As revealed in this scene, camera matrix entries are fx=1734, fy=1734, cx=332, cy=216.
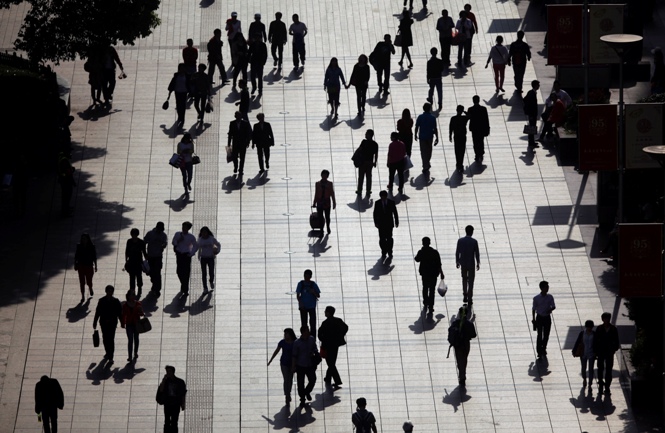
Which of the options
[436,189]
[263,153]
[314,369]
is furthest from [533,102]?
[314,369]

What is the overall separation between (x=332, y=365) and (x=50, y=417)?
4552mm

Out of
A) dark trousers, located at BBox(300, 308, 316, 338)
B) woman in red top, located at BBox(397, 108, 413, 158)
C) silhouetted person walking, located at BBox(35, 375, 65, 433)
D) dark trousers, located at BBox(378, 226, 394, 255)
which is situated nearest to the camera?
silhouetted person walking, located at BBox(35, 375, 65, 433)

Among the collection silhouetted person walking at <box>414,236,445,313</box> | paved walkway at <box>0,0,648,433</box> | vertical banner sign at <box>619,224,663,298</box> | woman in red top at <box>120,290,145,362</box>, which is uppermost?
vertical banner sign at <box>619,224,663,298</box>

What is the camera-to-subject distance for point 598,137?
30.8m

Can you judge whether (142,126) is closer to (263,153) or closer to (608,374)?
(263,153)

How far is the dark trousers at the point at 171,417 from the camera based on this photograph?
85.1 feet

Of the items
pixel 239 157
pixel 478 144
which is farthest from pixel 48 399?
pixel 478 144

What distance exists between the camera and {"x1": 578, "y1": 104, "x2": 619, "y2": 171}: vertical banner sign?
30625mm

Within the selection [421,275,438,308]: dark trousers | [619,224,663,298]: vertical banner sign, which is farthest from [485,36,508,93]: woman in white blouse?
[619,224,663,298]: vertical banner sign

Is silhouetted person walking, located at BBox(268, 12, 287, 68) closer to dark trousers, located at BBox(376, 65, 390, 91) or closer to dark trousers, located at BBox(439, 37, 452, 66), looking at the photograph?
dark trousers, located at BBox(376, 65, 390, 91)

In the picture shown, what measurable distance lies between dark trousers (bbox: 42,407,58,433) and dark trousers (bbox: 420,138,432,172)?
1147 cm

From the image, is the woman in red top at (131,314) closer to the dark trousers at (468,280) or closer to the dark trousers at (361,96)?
the dark trousers at (468,280)

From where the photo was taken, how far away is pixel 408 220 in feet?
110

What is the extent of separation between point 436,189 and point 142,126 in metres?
7.18
